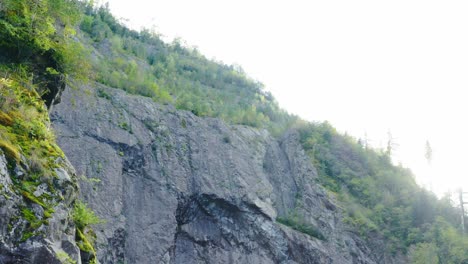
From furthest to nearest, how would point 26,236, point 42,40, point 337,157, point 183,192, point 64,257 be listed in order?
point 337,157
point 183,192
point 42,40
point 64,257
point 26,236

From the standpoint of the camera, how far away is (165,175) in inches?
893

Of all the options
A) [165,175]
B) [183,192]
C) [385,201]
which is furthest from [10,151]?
[385,201]

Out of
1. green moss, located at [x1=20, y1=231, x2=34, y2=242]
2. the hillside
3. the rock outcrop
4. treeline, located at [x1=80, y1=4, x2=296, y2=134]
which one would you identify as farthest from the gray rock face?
green moss, located at [x1=20, y1=231, x2=34, y2=242]

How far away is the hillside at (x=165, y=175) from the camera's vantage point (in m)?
7.59

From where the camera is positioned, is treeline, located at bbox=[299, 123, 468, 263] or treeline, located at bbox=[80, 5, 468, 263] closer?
treeline, located at bbox=[299, 123, 468, 263]

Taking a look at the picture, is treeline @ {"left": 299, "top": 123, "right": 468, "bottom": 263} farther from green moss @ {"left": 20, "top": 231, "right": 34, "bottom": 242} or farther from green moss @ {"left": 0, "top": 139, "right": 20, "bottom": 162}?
green moss @ {"left": 20, "top": 231, "right": 34, "bottom": 242}

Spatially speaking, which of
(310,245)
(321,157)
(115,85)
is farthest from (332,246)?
(115,85)

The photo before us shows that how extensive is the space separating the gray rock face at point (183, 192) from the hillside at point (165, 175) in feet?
0.24

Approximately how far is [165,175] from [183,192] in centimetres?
129

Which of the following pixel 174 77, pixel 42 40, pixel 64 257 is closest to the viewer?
pixel 64 257

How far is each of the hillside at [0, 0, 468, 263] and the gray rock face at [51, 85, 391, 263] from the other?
0.07 meters

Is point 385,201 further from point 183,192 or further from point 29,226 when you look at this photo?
point 29,226

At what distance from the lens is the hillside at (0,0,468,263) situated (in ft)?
24.9

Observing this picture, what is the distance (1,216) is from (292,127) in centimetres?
3028
